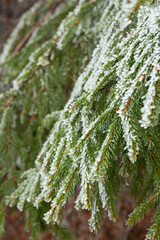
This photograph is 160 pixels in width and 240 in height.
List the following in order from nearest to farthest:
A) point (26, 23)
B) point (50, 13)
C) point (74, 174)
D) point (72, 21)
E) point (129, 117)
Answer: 1. point (129, 117)
2. point (74, 174)
3. point (72, 21)
4. point (50, 13)
5. point (26, 23)

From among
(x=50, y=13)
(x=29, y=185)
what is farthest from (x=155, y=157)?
(x=50, y=13)

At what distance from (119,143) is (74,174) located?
0.79ft

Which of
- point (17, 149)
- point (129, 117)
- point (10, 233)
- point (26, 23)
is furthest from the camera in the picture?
point (10, 233)

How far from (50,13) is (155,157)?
179 cm

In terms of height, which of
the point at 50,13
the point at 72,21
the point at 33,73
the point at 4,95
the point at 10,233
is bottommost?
the point at 10,233

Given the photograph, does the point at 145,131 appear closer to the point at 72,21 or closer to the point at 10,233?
the point at 72,21

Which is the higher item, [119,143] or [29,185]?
[119,143]

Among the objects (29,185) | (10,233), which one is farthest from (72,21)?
(10,233)

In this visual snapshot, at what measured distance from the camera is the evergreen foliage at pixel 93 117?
2.65 feet

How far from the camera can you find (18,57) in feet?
7.31

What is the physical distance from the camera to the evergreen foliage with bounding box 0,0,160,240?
807 mm

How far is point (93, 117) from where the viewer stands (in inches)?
39.2

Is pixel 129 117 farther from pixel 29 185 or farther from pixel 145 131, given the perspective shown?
pixel 29 185

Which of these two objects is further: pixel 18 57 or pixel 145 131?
pixel 18 57
